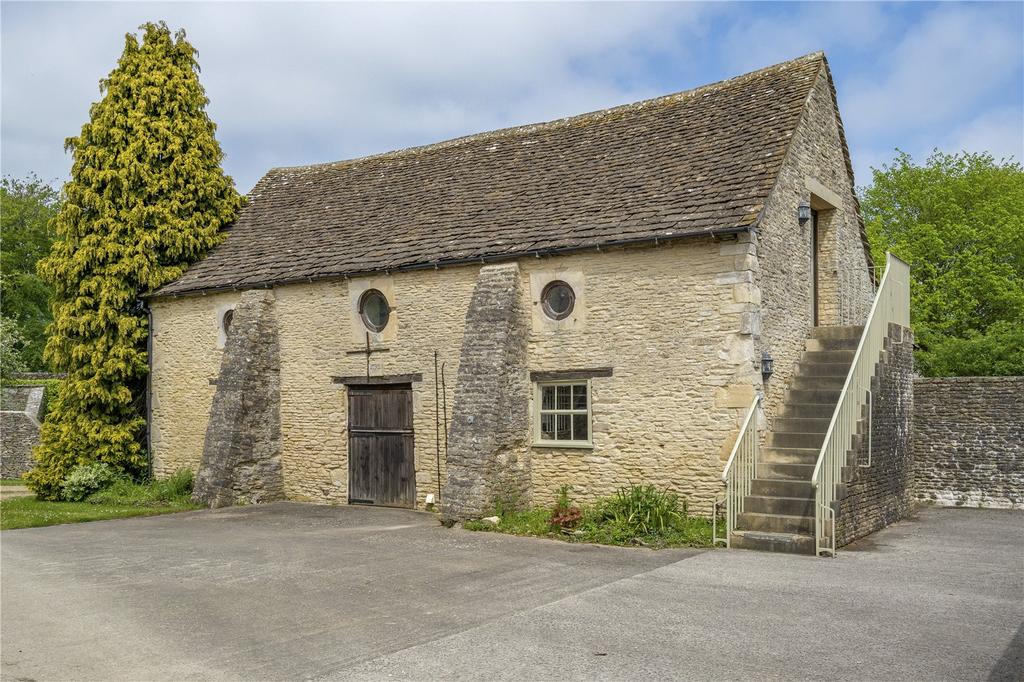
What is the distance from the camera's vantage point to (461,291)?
14.8 meters

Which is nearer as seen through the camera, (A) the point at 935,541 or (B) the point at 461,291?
(A) the point at 935,541

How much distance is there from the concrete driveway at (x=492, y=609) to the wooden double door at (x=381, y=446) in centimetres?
314

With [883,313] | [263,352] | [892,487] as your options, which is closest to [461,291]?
[263,352]

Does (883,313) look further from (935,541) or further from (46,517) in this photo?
(46,517)

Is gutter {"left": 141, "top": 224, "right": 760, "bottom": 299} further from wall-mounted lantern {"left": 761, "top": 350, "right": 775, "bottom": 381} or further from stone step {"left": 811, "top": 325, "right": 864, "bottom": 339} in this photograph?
stone step {"left": 811, "top": 325, "right": 864, "bottom": 339}

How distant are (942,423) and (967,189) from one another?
737 inches

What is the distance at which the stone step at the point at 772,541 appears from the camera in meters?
10.8

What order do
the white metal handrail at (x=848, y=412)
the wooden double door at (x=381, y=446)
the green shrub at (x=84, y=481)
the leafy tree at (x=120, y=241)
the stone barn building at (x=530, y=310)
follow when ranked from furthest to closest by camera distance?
the leafy tree at (x=120, y=241), the green shrub at (x=84, y=481), the wooden double door at (x=381, y=446), the stone barn building at (x=530, y=310), the white metal handrail at (x=848, y=412)

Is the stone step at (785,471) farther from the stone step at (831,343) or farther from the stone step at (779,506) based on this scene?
the stone step at (831,343)

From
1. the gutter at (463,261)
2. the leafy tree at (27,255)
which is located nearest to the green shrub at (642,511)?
the gutter at (463,261)

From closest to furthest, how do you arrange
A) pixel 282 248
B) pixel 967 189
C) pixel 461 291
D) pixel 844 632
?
1. pixel 844 632
2. pixel 461 291
3. pixel 282 248
4. pixel 967 189

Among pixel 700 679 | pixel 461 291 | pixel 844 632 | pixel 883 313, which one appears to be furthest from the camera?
pixel 461 291

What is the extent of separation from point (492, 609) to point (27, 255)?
43.2 metres

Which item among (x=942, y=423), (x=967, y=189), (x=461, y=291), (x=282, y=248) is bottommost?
(x=942, y=423)
